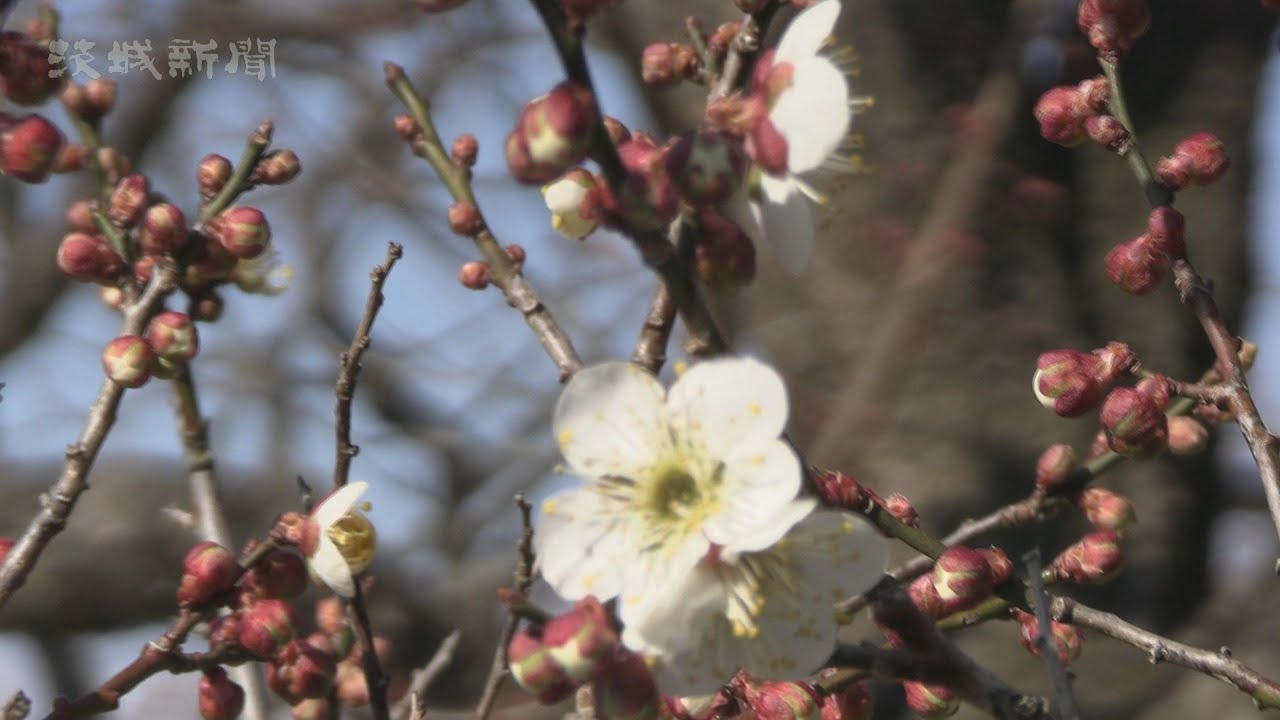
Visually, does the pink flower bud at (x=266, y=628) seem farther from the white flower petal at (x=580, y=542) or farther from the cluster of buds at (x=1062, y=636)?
the cluster of buds at (x=1062, y=636)

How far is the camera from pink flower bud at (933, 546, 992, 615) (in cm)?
74

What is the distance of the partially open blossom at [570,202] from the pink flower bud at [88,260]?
1.41 ft

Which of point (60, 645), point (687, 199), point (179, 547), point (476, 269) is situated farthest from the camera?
point (60, 645)

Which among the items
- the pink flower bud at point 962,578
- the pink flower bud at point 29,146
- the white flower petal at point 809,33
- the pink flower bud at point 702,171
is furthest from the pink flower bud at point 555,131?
the pink flower bud at point 29,146

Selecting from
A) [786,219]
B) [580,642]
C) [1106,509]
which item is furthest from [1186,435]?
[580,642]

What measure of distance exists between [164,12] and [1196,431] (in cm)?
346

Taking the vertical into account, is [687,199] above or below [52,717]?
above

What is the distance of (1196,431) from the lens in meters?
0.99

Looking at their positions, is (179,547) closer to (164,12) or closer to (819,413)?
(819,413)

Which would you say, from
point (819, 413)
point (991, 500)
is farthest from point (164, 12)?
point (991, 500)

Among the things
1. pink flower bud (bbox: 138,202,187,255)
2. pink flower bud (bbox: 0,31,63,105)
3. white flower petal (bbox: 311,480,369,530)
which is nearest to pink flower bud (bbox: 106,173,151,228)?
pink flower bud (bbox: 138,202,187,255)

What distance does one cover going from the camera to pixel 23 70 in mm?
787

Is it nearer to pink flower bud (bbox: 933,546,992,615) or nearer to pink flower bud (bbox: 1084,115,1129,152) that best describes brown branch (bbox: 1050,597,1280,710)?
pink flower bud (bbox: 933,546,992,615)

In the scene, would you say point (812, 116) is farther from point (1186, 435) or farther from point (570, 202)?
point (1186, 435)
